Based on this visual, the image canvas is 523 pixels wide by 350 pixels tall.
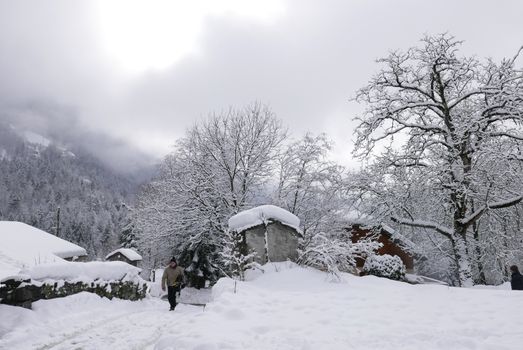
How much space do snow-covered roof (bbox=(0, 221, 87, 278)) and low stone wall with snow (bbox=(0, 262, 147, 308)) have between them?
25.7 ft

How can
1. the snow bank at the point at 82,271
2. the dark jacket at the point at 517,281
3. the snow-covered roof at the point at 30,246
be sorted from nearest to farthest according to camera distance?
the snow bank at the point at 82,271 → the dark jacket at the point at 517,281 → the snow-covered roof at the point at 30,246

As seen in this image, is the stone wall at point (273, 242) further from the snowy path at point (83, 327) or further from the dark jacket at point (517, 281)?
the dark jacket at point (517, 281)

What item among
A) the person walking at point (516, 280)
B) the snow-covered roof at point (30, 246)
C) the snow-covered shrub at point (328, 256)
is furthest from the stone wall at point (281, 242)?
the snow-covered roof at point (30, 246)

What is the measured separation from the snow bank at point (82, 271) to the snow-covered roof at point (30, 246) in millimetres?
7757

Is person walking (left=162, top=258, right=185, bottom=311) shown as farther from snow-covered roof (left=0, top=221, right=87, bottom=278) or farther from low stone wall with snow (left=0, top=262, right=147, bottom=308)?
snow-covered roof (left=0, top=221, right=87, bottom=278)

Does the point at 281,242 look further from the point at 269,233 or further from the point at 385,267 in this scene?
the point at 385,267

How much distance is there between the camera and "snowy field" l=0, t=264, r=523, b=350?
16.0 ft

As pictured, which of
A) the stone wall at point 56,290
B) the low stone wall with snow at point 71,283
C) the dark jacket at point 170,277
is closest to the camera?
the stone wall at point 56,290

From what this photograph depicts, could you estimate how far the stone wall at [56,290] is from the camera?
28.2 feet

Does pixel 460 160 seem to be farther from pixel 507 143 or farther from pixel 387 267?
pixel 387 267

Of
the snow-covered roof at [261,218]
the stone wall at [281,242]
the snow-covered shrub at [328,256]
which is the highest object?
the snow-covered roof at [261,218]

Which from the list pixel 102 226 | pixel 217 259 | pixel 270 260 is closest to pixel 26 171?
pixel 102 226

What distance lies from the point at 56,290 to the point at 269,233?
240 inches

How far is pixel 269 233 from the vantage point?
481 inches
